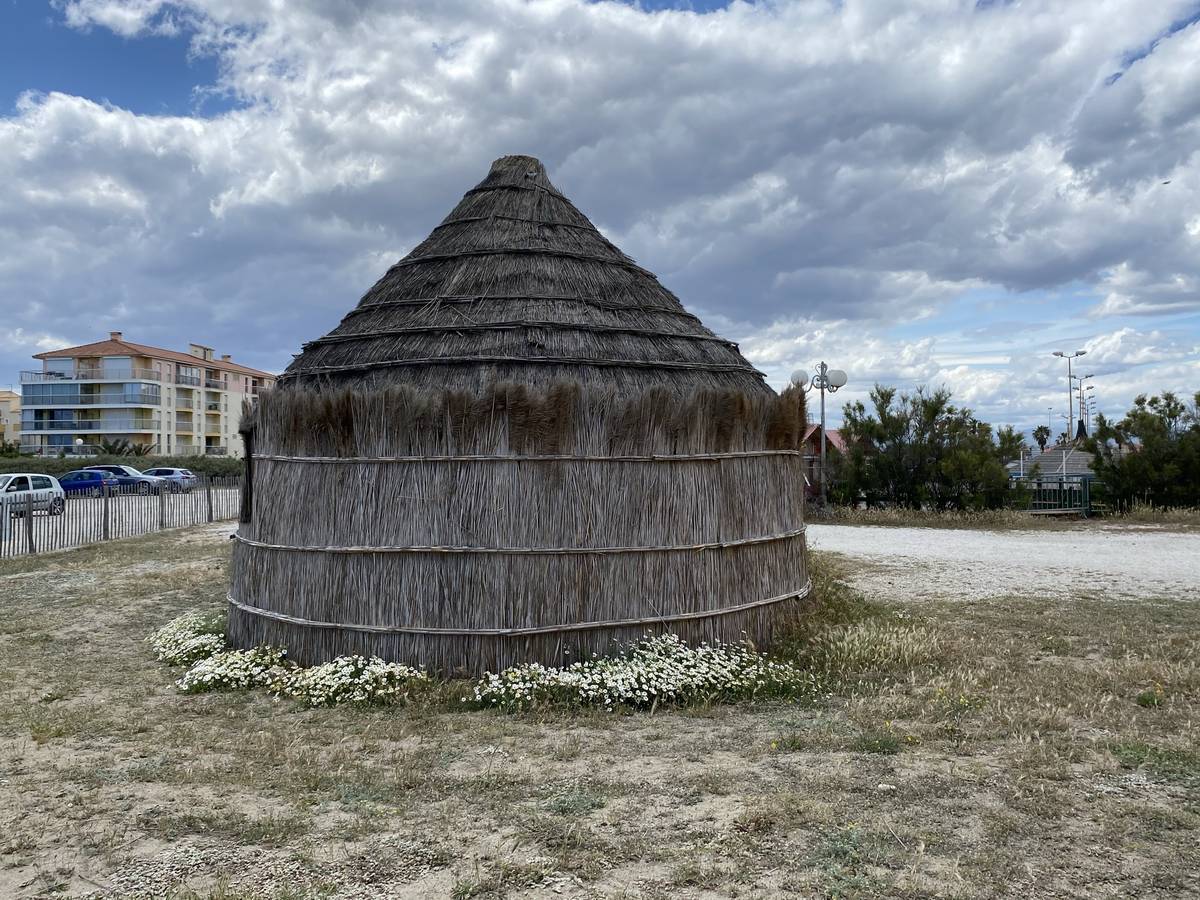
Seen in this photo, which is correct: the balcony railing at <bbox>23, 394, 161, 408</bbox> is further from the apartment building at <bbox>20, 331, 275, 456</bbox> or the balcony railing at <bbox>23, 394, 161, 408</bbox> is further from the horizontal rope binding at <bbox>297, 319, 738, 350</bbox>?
the horizontal rope binding at <bbox>297, 319, 738, 350</bbox>

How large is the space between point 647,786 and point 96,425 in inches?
2681

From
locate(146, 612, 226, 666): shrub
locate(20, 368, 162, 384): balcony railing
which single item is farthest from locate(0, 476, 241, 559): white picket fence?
locate(20, 368, 162, 384): balcony railing

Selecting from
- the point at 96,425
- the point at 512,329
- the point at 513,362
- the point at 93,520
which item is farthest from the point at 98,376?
the point at 513,362

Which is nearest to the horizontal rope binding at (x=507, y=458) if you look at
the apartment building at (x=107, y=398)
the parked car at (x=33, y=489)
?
the parked car at (x=33, y=489)

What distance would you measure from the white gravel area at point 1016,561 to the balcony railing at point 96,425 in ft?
183

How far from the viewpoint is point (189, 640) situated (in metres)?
8.94

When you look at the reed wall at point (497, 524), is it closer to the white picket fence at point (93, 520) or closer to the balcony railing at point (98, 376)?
the white picket fence at point (93, 520)

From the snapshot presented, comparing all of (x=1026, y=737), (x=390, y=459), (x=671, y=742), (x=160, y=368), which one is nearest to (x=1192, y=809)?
(x=1026, y=737)

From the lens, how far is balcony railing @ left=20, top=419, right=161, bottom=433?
6272 cm

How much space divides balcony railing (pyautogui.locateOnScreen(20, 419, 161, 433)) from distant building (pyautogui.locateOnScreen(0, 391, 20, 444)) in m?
27.0

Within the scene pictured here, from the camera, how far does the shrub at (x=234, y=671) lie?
25.2 feet

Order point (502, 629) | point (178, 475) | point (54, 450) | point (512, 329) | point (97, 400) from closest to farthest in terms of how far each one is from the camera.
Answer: point (502, 629) < point (512, 329) < point (178, 475) < point (54, 450) < point (97, 400)

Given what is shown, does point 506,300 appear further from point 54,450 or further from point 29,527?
point 54,450

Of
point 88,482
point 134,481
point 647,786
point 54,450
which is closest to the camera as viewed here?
point 647,786
